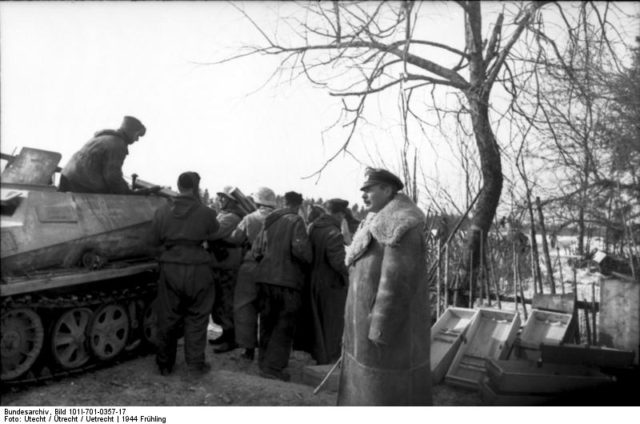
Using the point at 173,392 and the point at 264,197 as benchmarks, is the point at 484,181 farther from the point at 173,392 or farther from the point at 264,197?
the point at 173,392

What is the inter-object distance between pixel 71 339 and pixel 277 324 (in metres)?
2.21

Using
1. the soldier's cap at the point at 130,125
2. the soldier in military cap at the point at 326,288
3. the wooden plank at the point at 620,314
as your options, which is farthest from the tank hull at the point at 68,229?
the wooden plank at the point at 620,314

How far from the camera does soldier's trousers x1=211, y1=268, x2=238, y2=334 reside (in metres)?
6.61

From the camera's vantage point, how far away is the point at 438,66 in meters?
7.25

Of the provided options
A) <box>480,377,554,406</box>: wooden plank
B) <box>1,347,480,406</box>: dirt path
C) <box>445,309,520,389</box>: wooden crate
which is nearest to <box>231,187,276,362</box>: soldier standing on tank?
<box>1,347,480,406</box>: dirt path

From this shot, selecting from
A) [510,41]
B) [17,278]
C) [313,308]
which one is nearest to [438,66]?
[510,41]

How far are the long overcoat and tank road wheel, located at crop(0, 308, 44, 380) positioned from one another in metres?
3.27

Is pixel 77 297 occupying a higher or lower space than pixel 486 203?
lower

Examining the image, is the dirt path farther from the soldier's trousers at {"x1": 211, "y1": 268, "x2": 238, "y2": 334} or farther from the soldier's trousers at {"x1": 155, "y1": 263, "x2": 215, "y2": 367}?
the soldier's trousers at {"x1": 211, "y1": 268, "x2": 238, "y2": 334}

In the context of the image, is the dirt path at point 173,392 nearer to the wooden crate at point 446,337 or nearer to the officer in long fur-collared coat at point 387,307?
the wooden crate at point 446,337

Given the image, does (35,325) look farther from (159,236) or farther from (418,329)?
(418,329)

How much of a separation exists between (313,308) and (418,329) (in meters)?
2.92

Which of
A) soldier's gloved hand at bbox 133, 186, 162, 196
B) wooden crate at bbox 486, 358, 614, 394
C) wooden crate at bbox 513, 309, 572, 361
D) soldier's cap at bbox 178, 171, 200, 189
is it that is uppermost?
soldier's cap at bbox 178, 171, 200, 189

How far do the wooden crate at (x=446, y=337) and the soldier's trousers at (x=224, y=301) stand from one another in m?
2.81
